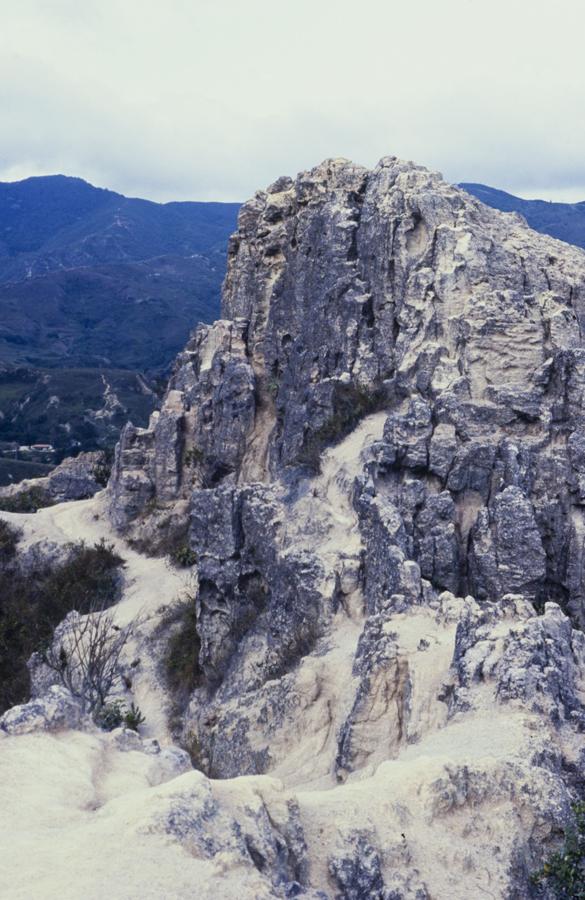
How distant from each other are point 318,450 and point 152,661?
8.64 metres

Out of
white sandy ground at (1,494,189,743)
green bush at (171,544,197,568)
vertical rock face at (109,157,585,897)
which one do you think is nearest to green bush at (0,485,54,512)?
white sandy ground at (1,494,189,743)

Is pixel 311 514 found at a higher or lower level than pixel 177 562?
higher

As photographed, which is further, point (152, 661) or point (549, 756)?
point (152, 661)

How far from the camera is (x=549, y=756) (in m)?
10.2

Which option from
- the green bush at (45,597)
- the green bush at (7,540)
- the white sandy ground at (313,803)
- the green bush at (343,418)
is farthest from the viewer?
the green bush at (7,540)

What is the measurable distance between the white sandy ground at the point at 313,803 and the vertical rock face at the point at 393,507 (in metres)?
0.06

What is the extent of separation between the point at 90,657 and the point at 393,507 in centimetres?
863

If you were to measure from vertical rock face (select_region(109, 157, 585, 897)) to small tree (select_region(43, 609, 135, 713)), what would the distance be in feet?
8.71

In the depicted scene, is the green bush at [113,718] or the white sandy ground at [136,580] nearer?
the green bush at [113,718]

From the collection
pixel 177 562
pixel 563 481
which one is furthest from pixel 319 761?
pixel 177 562

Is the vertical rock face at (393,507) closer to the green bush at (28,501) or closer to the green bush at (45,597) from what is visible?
the green bush at (45,597)

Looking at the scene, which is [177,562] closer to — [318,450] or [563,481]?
[318,450]

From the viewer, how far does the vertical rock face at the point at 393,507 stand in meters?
11.1

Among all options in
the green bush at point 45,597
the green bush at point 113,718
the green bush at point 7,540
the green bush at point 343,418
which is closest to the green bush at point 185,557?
the green bush at point 45,597
